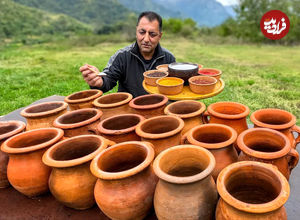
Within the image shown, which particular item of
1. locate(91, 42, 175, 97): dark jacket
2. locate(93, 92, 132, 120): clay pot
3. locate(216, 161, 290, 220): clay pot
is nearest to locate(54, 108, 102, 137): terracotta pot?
locate(93, 92, 132, 120): clay pot

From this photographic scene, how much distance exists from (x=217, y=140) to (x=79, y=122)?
3.42 ft

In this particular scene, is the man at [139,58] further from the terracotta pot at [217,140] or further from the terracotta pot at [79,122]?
the terracotta pot at [217,140]

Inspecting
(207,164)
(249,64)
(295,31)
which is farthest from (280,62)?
(207,164)

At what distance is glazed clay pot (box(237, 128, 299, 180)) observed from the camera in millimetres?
1189

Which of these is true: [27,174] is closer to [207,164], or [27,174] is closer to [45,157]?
[45,157]

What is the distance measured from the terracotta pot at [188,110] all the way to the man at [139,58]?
1.41m

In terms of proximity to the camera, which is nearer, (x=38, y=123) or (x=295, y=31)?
(x=38, y=123)

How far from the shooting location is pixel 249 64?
448 inches

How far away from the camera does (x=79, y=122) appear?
1748mm

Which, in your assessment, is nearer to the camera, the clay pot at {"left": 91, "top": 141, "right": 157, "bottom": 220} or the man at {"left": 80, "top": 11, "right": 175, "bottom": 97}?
the clay pot at {"left": 91, "top": 141, "right": 157, "bottom": 220}

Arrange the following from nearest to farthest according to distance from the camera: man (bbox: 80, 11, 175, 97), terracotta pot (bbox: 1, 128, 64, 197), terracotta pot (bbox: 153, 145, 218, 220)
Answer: terracotta pot (bbox: 153, 145, 218, 220), terracotta pot (bbox: 1, 128, 64, 197), man (bbox: 80, 11, 175, 97)

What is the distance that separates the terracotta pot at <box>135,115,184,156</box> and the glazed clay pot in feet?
1.25

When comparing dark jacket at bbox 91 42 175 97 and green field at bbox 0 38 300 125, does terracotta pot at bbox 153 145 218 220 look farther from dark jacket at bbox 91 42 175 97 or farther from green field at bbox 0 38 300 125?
green field at bbox 0 38 300 125

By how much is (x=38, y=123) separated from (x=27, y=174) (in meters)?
0.51
